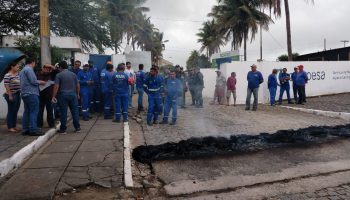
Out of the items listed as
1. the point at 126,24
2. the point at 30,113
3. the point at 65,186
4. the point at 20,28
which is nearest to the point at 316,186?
the point at 65,186

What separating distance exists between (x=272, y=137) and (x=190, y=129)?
2350 mm

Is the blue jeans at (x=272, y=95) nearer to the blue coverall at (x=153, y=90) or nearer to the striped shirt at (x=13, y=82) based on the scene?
the blue coverall at (x=153, y=90)

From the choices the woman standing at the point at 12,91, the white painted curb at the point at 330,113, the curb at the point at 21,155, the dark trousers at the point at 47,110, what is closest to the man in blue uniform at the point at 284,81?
the white painted curb at the point at 330,113

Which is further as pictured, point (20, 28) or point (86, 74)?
point (20, 28)

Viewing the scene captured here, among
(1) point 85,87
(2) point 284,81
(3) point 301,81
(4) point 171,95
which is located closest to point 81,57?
(1) point 85,87

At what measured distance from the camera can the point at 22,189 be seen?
4.74 metres

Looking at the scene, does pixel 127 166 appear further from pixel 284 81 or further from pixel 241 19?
pixel 241 19

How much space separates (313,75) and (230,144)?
13.7 metres

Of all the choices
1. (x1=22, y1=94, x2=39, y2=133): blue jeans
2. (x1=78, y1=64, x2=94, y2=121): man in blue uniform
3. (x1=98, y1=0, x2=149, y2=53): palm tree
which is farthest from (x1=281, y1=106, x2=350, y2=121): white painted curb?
(x1=98, y1=0, x2=149, y2=53): palm tree

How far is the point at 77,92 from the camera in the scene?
8.84 meters

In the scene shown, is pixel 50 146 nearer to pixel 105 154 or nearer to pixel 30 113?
pixel 30 113

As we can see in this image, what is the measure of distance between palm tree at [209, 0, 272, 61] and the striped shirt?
84.0ft

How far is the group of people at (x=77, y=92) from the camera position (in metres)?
7.84

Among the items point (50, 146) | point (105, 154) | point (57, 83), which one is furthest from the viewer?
point (57, 83)
